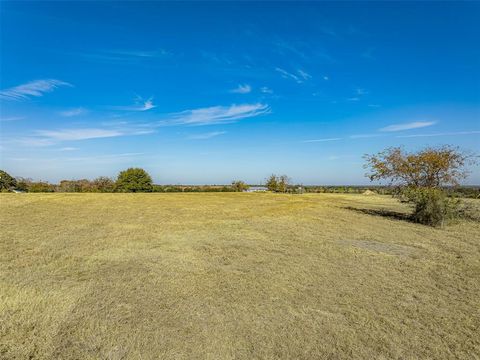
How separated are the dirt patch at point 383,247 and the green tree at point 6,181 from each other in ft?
145

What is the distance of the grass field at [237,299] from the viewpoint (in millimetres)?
3410

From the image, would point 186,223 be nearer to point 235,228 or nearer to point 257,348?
point 235,228

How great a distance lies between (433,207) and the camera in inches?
536

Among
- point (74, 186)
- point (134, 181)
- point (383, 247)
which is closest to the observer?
point (383, 247)

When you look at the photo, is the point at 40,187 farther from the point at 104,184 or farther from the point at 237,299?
the point at 237,299

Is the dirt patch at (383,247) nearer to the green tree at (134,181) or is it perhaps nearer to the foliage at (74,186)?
the foliage at (74,186)

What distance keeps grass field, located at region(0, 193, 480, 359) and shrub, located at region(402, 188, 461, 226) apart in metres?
4.80

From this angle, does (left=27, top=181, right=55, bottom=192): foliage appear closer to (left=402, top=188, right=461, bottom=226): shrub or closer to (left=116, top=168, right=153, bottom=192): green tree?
(left=116, top=168, right=153, bottom=192): green tree

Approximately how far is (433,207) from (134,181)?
46.7 m

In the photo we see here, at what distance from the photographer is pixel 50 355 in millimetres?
3205

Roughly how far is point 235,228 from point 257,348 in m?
8.87

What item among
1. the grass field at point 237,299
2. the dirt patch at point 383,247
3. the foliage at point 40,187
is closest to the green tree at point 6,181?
the foliage at point 40,187

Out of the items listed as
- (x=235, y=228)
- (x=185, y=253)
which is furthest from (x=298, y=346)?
(x=235, y=228)

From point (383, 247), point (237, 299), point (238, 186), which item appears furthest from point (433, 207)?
point (238, 186)
